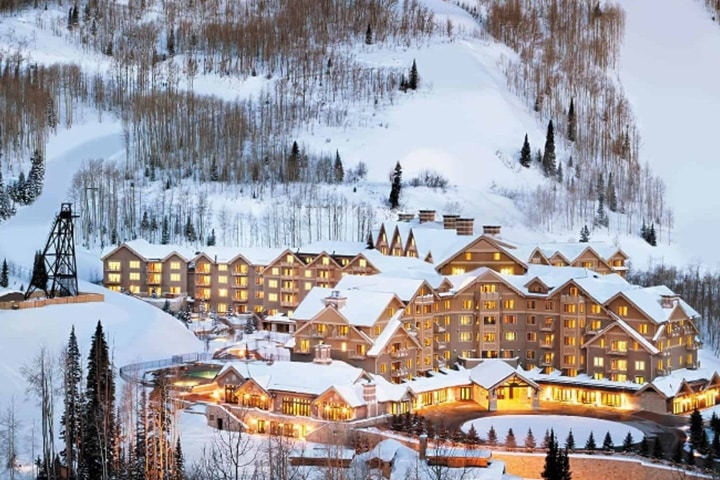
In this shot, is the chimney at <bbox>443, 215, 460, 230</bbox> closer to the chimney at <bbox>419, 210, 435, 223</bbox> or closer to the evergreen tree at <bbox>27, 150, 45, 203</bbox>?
the chimney at <bbox>419, 210, 435, 223</bbox>

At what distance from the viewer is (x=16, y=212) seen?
8500cm

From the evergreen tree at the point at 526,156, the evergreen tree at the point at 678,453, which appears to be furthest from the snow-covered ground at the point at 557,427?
the evergreen tree at the point at 526,156

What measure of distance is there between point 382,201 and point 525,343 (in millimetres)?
32277

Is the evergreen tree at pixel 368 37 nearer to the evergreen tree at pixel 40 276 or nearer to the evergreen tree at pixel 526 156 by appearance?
the evergreen tree at pixel 526 156

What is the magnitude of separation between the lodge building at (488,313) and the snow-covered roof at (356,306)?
6cm

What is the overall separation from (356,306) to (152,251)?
24615mm

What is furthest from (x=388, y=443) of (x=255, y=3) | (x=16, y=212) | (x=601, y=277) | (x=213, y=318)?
(x=255, y=3)

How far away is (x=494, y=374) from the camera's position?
49375mm

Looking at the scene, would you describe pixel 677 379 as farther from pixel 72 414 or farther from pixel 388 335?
pixel 72 414

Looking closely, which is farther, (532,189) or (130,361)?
(532,189)

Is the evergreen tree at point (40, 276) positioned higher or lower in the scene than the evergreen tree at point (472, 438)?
higher

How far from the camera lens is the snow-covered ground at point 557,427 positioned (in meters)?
42.9

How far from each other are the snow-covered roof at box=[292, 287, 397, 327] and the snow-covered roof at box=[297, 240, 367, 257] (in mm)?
13649

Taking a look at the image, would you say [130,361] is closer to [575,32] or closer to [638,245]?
[638,245]
